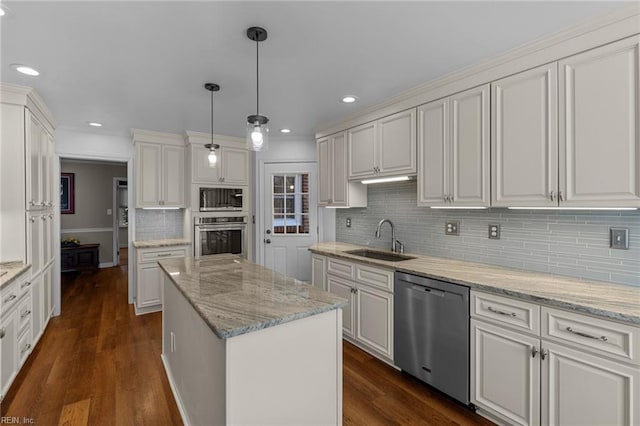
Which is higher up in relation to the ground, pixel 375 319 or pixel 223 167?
pixel 223 167

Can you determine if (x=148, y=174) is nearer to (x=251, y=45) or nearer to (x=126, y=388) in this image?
(x=126, y=388)

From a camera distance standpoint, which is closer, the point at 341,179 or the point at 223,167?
the point at 341,179

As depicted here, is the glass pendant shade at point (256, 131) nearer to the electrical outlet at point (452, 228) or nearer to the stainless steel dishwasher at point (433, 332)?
the stainless steel dishwasher at point (433, 332)

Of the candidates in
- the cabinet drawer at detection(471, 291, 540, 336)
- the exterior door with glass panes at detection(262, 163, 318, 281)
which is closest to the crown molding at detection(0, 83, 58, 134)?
the exterior door with glass panes at detection(262, 163, 318, 281)

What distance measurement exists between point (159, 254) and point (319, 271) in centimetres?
227

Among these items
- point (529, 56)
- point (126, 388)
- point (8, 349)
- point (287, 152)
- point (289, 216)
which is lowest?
point (126, 388)

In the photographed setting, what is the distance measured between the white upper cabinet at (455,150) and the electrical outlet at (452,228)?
36 centimetres

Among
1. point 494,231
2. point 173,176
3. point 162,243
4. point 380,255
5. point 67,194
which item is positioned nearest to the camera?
point 494,231

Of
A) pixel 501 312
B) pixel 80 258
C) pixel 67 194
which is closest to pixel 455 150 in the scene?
pixel 501 312

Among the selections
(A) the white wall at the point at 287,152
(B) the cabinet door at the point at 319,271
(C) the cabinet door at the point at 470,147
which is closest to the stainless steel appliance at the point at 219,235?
(A) the white wall at the point at 287,152

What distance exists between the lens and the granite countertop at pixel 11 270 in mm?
2228

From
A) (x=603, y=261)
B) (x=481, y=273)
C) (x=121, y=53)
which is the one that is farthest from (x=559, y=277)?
(x=121, y=53)

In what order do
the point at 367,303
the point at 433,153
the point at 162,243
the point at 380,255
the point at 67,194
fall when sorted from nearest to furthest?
the point at 433,153 < the point at 367,303 < the point at 380,255 < the point at 162,243 < the point at 67,194

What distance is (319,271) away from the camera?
3539 mm
